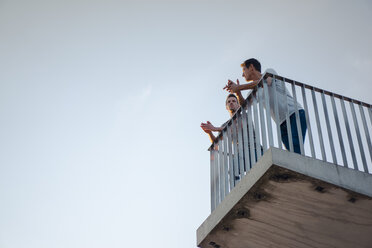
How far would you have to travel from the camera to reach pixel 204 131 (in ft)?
25.3

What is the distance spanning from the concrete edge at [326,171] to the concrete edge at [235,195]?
17 centimetres

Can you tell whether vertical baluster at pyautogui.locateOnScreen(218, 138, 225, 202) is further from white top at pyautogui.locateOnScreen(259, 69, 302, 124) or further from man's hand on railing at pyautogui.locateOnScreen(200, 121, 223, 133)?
white top at pyautogui.locateOnScreen(259, 69, 302, 124)

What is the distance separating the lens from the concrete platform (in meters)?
5.72

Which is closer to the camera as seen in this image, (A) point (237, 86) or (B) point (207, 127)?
(A) point (237, 86)

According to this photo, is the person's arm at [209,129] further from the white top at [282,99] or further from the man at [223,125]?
the white top at [282,99]

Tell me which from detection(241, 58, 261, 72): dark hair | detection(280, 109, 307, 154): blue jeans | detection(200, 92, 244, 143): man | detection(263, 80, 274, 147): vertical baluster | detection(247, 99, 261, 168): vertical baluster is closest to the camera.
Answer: detection(263, 80, 274, 147): vertical baluster

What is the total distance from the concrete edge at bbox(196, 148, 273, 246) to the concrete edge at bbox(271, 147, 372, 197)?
17 cm

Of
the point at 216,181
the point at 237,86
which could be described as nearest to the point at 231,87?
the point at 237,86

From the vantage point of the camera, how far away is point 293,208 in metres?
6.16

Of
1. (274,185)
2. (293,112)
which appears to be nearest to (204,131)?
(293,112)

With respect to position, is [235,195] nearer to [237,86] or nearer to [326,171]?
[326,171]

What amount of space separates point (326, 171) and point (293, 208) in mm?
685

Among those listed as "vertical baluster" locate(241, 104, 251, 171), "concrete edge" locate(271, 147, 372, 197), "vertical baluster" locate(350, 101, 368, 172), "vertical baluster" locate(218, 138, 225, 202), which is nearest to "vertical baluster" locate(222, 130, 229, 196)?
"vertical baluster" locate(218, 138, 225, 202)

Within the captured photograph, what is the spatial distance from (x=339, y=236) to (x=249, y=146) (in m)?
1.67
